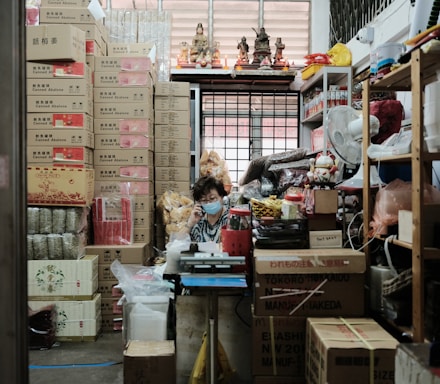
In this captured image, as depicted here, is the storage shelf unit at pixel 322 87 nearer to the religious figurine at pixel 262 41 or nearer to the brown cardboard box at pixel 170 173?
the religious figurine at pixel 262 41

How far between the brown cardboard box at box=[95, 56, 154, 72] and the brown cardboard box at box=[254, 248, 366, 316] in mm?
2343

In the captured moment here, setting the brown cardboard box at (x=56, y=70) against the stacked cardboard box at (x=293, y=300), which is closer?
the stacked cardboard box at (x=293, y=300)

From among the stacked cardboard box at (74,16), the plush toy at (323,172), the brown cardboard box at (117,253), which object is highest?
the stacked cardboard box at (74,16)

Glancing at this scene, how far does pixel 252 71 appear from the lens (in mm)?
4949

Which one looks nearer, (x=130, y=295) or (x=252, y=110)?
(x=130, y=295)

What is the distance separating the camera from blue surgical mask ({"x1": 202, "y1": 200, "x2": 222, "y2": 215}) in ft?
11.3

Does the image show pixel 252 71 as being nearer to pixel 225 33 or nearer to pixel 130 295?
pixel 225 33

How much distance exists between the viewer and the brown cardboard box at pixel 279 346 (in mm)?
2270

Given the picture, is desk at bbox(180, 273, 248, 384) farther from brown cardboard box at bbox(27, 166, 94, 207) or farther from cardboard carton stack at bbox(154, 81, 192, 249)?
cardboard carton stack at bbox(154, 81, 192, 249)

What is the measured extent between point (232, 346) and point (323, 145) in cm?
229

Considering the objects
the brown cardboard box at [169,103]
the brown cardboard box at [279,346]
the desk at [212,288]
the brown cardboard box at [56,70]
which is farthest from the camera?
the brown cardboard box at [169,103]

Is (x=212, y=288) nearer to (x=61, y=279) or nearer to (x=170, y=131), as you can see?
(x=61, y=279)

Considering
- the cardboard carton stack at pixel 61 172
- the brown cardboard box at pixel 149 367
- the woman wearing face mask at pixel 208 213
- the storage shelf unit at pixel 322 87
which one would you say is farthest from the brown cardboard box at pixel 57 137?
the storage shelf unit at pixel 322 87

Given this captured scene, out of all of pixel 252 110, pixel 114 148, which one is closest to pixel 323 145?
pixel 252 110
